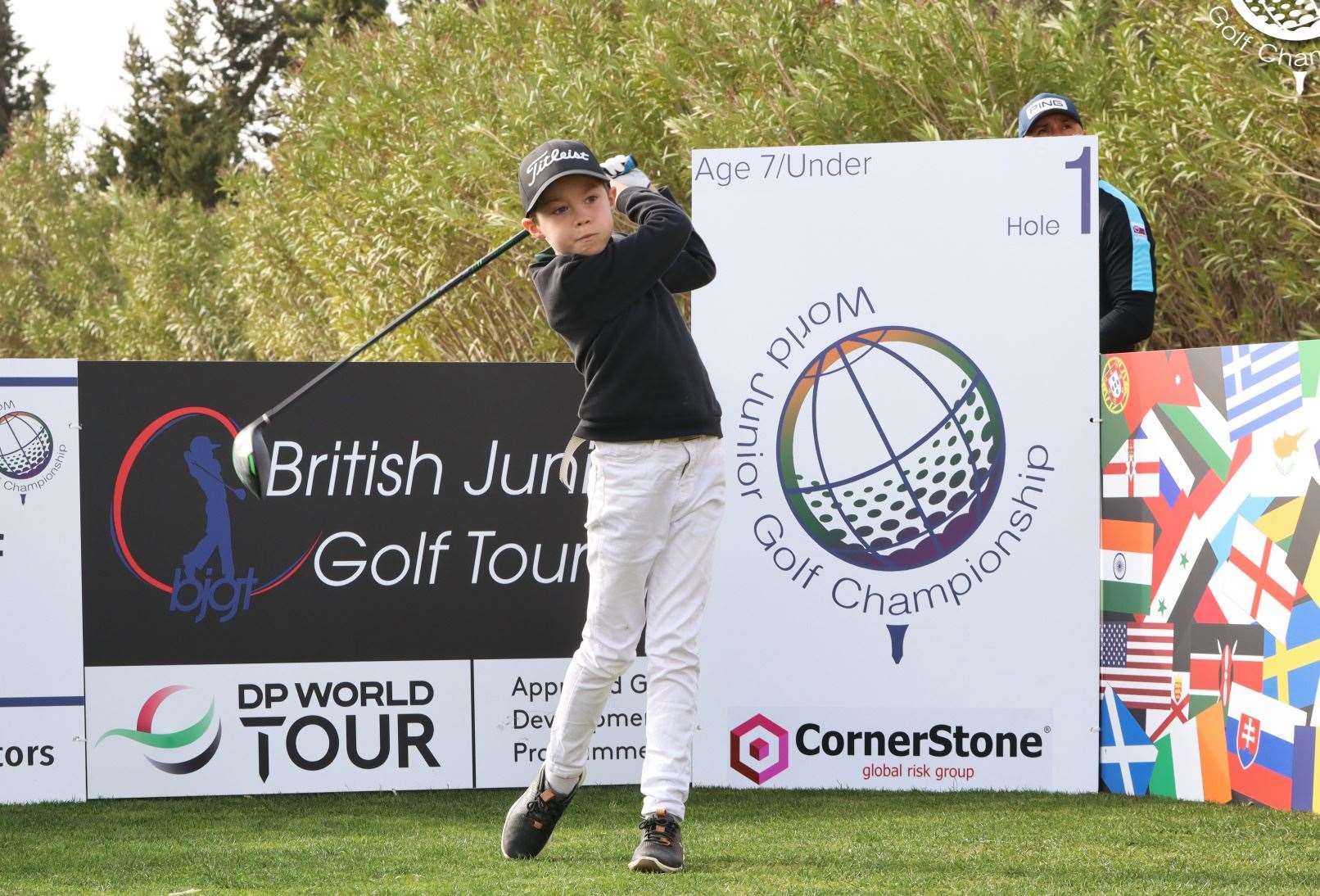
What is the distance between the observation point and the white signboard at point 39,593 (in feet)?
16.1

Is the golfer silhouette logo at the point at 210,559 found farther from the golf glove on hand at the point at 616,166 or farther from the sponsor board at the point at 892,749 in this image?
the golf glove on hand at the point at 616,166

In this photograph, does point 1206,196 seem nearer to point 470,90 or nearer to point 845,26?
point 845,26

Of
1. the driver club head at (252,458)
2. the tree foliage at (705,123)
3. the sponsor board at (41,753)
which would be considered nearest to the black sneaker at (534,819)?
the driver club head at (252,458)

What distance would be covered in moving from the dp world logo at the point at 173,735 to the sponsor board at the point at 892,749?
1.60m

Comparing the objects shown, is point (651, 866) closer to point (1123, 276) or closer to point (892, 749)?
point (892, 749)

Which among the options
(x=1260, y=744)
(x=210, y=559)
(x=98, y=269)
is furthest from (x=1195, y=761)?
(x=98, y=269)

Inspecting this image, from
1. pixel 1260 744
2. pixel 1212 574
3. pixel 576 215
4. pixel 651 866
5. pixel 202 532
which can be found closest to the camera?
pixel 651 866

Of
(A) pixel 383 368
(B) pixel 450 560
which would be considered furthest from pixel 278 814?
(A) pixel 383 368

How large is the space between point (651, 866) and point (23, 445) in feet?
8.17

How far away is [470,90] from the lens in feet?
44.5

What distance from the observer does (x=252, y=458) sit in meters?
4.18

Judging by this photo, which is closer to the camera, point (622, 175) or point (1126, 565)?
point (622, 175)

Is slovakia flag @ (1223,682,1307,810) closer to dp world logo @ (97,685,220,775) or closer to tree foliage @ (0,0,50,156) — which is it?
dp world logo @ (97,685,220,775)

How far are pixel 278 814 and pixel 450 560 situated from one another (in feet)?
3.05
